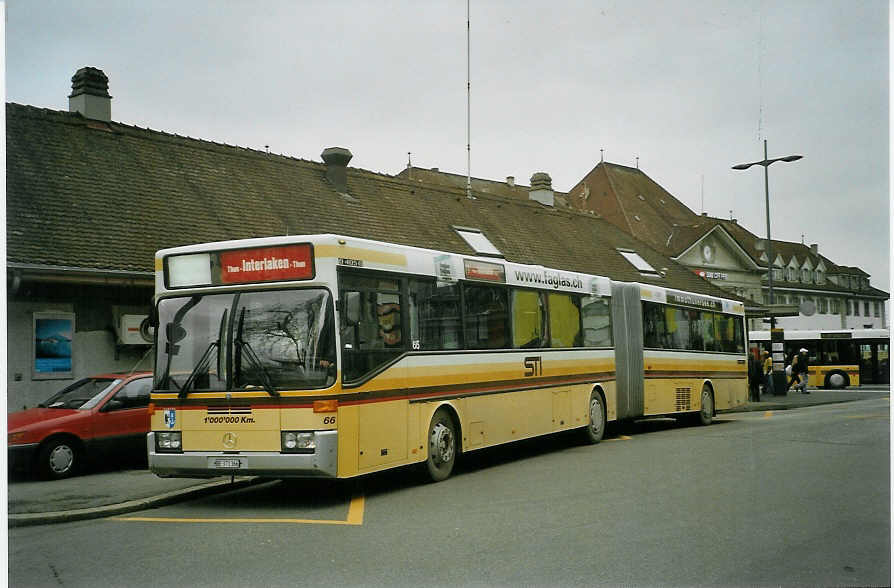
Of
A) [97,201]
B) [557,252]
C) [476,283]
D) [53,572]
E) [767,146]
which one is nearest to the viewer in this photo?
[53,572]

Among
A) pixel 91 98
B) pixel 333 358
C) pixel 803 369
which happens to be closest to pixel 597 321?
pixel 333 358

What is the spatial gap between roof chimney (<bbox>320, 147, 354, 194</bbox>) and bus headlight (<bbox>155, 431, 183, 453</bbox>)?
56.7 ft

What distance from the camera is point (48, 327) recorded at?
16203mm

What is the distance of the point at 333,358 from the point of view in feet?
33.9

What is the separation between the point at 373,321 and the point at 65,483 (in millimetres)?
4563

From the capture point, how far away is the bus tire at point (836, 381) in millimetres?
34188

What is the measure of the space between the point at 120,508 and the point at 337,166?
18.3 metres

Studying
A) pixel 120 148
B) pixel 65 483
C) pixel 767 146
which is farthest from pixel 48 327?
pixel 767 146

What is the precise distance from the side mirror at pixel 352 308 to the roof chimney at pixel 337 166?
17.0 meters

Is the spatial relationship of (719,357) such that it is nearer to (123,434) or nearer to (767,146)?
(767,146)

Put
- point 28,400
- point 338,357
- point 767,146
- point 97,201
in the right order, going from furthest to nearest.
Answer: point 97,201 < point 28,400 < point 767,146 < point 338,357

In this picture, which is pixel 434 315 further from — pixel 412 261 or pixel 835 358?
pixel 835 358

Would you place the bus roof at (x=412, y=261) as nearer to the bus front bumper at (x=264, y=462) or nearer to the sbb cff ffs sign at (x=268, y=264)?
the sbb cff ffs sign at (x=268, y=264)

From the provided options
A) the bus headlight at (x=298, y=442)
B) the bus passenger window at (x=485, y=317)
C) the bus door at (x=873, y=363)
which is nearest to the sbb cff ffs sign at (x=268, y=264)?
the bus headlight at (x=298, y=442)
